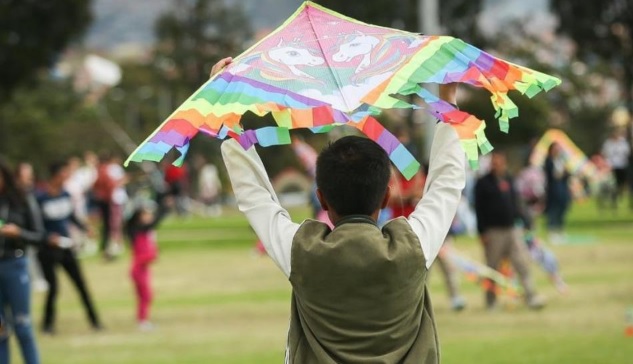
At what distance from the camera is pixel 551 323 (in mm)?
14234

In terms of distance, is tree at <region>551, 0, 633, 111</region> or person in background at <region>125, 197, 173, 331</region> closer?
person in background at <region>125, 197, 173, 331</region>

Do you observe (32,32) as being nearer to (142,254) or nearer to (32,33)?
(32,33)

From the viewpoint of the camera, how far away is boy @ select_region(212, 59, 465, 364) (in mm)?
4461

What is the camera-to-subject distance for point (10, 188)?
11586mm

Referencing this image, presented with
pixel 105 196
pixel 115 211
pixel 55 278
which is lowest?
pixel 115 211

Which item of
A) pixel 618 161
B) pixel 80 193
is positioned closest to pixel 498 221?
pixel 80 193

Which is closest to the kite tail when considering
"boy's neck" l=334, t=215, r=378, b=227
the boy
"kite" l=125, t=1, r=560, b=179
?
"kite" l=125, t=1, r=560, b=179

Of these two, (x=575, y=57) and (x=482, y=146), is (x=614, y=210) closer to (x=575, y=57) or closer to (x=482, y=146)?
(x=575, y=57)

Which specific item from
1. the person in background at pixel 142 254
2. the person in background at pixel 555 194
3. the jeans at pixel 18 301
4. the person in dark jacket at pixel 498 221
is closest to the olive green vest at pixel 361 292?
the jeans at pixel 18 301

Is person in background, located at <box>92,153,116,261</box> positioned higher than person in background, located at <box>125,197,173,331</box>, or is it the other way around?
person in background, located at <box>125,197,173,331</box>

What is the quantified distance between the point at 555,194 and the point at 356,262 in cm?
2353

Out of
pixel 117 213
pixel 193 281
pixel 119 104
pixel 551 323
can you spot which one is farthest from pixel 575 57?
pixel 119 104

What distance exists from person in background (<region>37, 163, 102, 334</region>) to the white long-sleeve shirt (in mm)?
10427

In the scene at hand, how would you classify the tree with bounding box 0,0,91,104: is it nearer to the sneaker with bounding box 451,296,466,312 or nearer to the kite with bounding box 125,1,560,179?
the sneaker with bounding box 451,296,466,312
